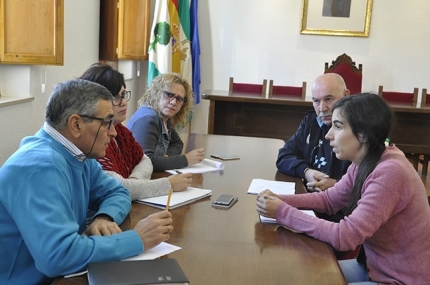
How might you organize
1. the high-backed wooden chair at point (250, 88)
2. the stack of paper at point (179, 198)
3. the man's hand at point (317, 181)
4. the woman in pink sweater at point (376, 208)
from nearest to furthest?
the woman in pink sweater at point (376, 208) < the stack of paper at point (179, 198) < the man's hand at point (317, 181) < the high-backed wooden chair at point (250, 88)

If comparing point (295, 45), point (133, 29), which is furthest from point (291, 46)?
point (133, 29)

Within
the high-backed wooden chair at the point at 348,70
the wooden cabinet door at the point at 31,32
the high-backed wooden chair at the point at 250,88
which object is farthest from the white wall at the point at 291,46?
the wooden cabinet door at the point at 31,32

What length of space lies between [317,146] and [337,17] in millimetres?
3911

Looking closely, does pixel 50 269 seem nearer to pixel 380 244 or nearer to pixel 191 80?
pixel 380 244

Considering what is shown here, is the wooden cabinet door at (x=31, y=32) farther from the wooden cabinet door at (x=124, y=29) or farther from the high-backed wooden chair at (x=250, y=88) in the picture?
the high-backed wooden chair at (x=250, y=88)

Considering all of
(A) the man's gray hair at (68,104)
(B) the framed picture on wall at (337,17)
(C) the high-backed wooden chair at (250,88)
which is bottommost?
(C) the high-backed wooden chair at (250,88)

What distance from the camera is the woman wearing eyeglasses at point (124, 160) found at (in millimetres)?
1856

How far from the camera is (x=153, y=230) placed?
1348 mm

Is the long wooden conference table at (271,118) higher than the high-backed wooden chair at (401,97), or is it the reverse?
the high-backed wooden chair at (401,97)

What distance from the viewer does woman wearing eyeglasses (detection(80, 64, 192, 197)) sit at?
186 cm

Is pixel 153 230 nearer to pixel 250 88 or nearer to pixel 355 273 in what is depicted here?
pixel 355 273

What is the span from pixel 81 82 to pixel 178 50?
15.1ft

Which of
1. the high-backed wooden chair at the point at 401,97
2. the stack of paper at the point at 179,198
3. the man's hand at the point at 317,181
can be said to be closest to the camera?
the stack of paper at the point at 179,198

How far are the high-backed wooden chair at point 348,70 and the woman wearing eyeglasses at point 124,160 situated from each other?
365 cm
